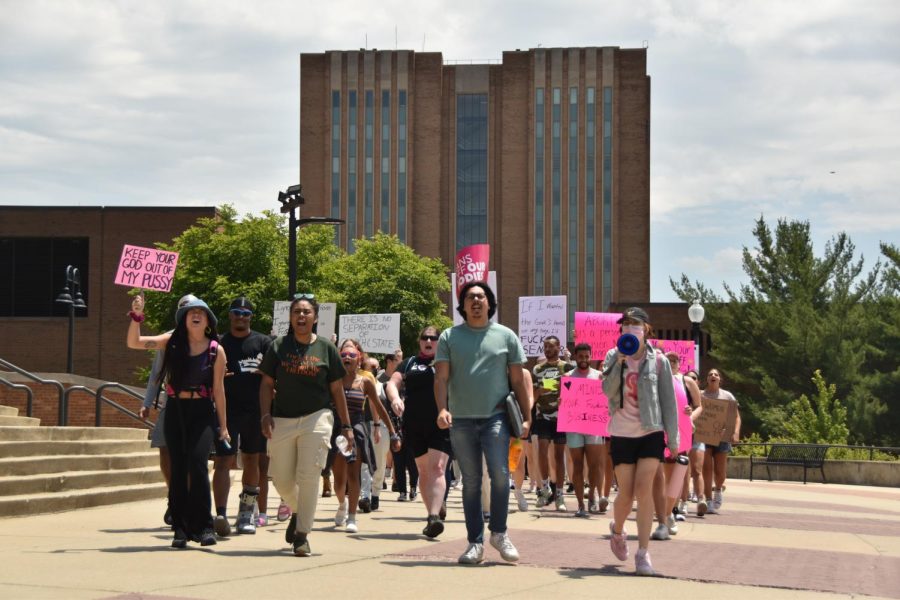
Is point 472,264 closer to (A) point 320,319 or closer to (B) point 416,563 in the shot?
(A) point 320,319

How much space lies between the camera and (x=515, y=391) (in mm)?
9320

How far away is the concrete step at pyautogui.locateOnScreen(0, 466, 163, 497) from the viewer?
12.4 m

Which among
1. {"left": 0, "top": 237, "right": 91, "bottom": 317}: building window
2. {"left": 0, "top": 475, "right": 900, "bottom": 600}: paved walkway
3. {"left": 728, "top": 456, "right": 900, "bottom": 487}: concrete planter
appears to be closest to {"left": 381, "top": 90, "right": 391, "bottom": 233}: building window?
{"left": 0, "top": 237, "right": 91, "bottom": 317}: building window

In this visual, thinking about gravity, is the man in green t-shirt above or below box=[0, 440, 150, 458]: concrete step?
above

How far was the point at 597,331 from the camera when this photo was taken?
736 inches

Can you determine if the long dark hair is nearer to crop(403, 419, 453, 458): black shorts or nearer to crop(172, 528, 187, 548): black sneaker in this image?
crop(172, 528, 187, 548): black sneaker

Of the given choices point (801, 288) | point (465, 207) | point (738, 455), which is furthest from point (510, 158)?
point (738, 455)

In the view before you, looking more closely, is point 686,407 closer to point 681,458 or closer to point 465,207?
point 681,458

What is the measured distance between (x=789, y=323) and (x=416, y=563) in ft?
165

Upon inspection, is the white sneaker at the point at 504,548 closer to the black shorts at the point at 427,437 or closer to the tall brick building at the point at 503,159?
the black shorts at the point at 427,437

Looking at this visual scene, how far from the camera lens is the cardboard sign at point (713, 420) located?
53.0 feet

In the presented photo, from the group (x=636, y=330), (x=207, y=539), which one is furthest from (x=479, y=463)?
(x=207, y=539)

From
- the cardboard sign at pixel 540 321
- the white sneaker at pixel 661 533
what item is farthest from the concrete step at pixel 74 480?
the cardboard sign at pixel 540 321

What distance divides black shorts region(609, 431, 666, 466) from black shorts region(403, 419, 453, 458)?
2.22 metres
